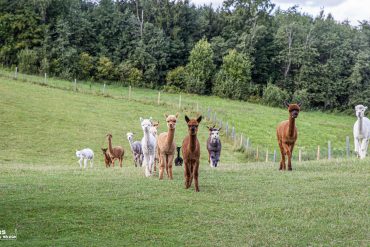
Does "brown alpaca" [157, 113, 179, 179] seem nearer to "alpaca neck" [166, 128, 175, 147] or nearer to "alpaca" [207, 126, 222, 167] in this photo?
"alpaca neck" [166, 128, 175, 147]

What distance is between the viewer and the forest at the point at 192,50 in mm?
74312

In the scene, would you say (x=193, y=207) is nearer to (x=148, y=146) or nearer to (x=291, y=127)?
(x=148, y=146)

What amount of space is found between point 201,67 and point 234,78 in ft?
16.2

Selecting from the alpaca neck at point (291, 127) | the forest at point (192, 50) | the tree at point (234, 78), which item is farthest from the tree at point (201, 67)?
the alpaca neck at point (291, 127)

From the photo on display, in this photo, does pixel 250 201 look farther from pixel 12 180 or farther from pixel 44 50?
pixel 44 50

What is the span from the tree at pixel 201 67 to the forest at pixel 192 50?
0.47 feet

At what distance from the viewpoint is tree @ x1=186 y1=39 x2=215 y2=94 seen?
250ft

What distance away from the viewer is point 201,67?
77625 millimetres

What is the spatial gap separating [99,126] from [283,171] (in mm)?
24301

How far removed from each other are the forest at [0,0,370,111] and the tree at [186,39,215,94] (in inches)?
5.6

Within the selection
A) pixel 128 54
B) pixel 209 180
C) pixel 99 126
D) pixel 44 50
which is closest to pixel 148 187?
pixel 209 180

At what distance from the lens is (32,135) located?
37.1m

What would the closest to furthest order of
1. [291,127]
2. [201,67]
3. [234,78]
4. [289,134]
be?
1. [291,127]
2. [289,134]
3. [234,78]
4. [201,67]

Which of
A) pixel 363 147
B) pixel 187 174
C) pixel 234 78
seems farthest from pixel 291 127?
pixel 234 78
